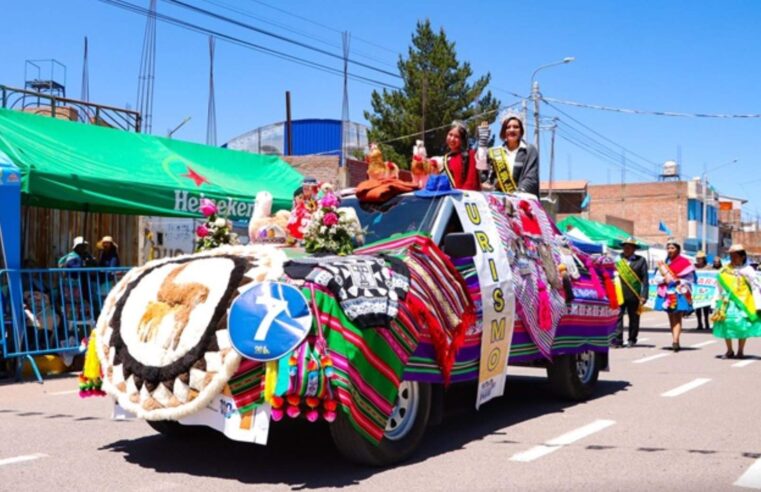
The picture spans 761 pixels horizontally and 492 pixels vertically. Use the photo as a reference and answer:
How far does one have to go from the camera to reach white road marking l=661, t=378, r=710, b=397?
9602 millimetres

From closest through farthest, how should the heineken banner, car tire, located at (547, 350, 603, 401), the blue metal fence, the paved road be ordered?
1. the paved road
2. car tire, located at (547, 350, 603, 401)
3. the blue metal fence
4. the heineken banner

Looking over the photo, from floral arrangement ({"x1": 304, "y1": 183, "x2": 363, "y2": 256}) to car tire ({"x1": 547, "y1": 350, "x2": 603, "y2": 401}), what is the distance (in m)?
3.21

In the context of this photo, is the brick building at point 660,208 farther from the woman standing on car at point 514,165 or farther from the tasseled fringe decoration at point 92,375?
the tasseled fringe decoration at point 92,375

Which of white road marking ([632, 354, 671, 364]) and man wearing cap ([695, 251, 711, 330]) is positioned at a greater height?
man wearing cap ([695, 251, 711, 330])

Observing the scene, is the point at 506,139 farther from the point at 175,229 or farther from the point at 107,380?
the point at 175,229

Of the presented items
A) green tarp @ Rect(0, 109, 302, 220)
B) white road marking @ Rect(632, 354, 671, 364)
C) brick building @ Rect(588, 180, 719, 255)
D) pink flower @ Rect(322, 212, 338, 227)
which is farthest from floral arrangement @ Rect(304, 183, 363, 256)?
Answer: brick building @ Rect(588, 180, 719, 255)

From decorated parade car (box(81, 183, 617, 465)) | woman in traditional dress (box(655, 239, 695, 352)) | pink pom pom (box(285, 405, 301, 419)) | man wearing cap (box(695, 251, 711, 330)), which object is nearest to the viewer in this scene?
pink pom pom (box(285, 405, 301, 419))

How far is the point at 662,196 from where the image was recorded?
6825 centimetres

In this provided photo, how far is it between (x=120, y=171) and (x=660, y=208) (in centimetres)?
6042

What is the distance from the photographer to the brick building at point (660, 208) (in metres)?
66.4

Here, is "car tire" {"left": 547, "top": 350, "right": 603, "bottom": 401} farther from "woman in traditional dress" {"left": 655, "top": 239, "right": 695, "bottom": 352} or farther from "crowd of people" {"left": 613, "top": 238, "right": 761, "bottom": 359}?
"woman in traditional dress" {"left": 655, "top": 239, "right": 695, "bottom": 352}

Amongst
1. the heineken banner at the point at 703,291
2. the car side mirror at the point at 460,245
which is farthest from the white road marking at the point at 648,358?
the car side mirror at the point at 460,245

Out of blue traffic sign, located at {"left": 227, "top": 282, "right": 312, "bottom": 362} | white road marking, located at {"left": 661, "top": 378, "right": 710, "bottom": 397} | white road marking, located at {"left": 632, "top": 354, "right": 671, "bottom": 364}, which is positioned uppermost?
blue traffic sign, located at {"left": 227, "top": 282, "right": 312, "bottom": 362}

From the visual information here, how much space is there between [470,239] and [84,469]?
3058 mm
